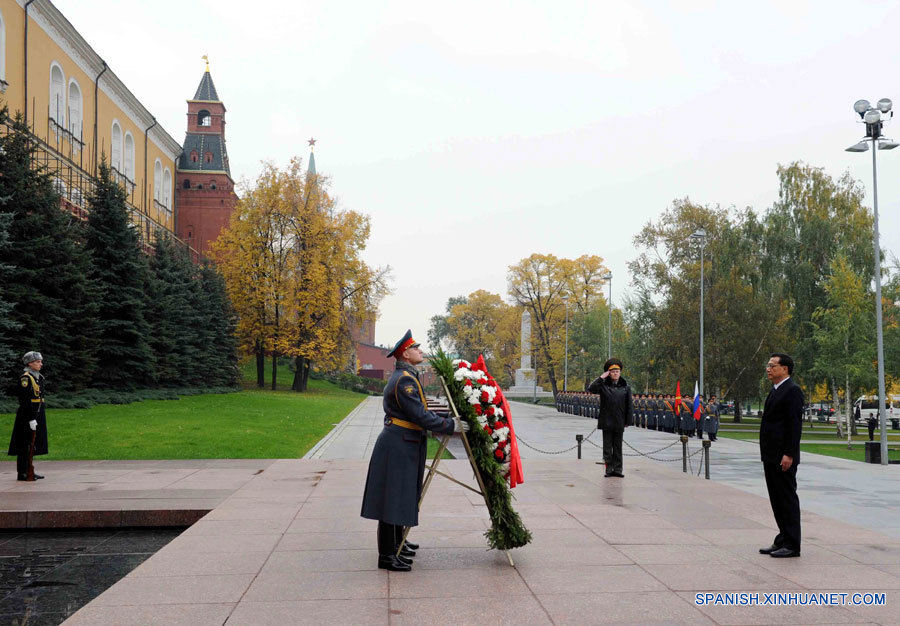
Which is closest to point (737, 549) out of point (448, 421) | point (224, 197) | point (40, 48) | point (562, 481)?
point (448, 421)

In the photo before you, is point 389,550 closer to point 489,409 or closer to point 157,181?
point 489,409

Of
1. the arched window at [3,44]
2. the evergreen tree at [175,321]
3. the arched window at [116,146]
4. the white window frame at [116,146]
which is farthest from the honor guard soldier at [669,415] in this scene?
the arched window at [116,146]

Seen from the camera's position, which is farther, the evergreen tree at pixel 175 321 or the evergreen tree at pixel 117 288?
the evergreen tree at pixel 175 321

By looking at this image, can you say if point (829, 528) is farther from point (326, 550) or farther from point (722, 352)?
point (722, 352)

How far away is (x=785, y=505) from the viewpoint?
7.37m

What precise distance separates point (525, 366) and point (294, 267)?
1676 inches

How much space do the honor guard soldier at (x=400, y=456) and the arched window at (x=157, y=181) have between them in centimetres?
6536

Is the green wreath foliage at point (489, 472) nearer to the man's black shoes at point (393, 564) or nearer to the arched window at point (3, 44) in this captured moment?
the man's black shoes at point (393, 564)

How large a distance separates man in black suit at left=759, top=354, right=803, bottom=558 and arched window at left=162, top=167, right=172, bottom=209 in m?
69.6

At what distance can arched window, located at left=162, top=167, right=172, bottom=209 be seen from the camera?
7088cm

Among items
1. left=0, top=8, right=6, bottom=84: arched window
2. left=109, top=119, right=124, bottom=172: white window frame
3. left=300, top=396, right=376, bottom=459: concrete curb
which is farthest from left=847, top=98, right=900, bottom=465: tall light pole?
left=109, top=119, right=124, bottom=172: white window frame

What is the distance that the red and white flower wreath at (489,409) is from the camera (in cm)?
693

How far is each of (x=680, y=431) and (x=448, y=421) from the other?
26.4 m

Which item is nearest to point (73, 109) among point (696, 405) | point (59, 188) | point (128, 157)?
point (128, 157)
